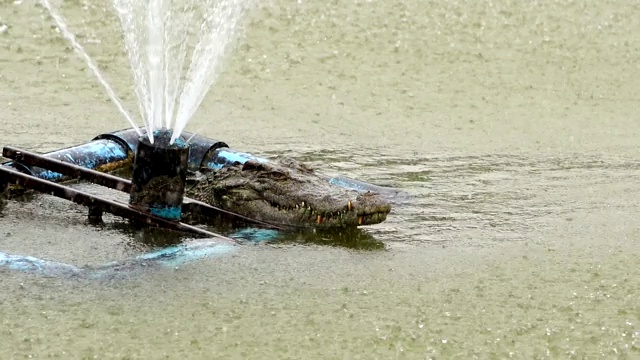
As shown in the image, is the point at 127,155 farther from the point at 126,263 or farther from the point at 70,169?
the point at 126,263

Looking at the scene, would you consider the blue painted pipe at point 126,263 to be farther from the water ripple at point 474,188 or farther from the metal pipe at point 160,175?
the water ripple at point 474,188

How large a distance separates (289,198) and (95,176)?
0.88 metres

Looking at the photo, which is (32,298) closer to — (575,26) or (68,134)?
(68,134)

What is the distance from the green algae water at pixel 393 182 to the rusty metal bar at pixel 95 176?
0.18 m

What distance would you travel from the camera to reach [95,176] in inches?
205

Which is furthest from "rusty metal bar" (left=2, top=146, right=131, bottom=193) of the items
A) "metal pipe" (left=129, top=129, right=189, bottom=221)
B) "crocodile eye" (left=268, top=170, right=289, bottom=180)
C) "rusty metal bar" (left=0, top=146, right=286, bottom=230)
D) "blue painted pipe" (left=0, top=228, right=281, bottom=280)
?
"crocodile eye" (left=268, top=170, right=289, bottom=180)

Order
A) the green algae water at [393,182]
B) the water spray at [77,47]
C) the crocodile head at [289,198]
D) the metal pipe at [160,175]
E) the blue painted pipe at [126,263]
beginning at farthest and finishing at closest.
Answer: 1. the water spray at [77,47]
2. the crocodile head at [289,198]
3. the metal pipe at [160,175]
4. the blue painted pipe at [126,263]
5. the green algae water at [393,182]

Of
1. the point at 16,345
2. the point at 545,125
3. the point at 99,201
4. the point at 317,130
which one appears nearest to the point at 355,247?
the point at 99,201

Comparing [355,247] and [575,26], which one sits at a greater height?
→ [575,26]

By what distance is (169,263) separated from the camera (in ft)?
15.0

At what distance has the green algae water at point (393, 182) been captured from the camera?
13.0 ft

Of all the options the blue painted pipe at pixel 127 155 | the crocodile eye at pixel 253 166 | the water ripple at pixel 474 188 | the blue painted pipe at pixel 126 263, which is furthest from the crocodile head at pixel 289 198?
the blue painted pipe at pixel 126 263

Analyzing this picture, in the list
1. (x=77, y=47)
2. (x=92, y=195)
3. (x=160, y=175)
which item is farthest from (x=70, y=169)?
(x=77, y=47)

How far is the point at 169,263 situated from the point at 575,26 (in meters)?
6.09
